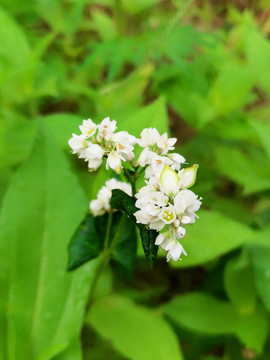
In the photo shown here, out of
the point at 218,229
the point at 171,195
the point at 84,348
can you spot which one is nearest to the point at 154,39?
the point at 218,229

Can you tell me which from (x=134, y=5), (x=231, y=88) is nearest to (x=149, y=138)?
(x=231, y=88)

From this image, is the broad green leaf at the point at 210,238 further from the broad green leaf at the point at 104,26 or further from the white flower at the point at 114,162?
the broad green leaf at the point at 104,26

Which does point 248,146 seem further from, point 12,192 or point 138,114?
point 12,192

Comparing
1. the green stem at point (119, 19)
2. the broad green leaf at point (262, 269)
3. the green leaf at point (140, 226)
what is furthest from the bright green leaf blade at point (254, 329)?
the green stem at point (119, 19)

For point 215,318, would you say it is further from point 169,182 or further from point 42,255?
point 169,182

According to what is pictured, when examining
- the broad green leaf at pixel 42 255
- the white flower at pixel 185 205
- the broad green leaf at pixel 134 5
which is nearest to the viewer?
the white flower at pixel 185 205

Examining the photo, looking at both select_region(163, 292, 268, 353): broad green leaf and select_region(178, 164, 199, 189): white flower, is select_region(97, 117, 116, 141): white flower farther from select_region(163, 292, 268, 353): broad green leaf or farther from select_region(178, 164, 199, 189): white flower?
select_region(163, 292, 268, 353): broad green leaf
